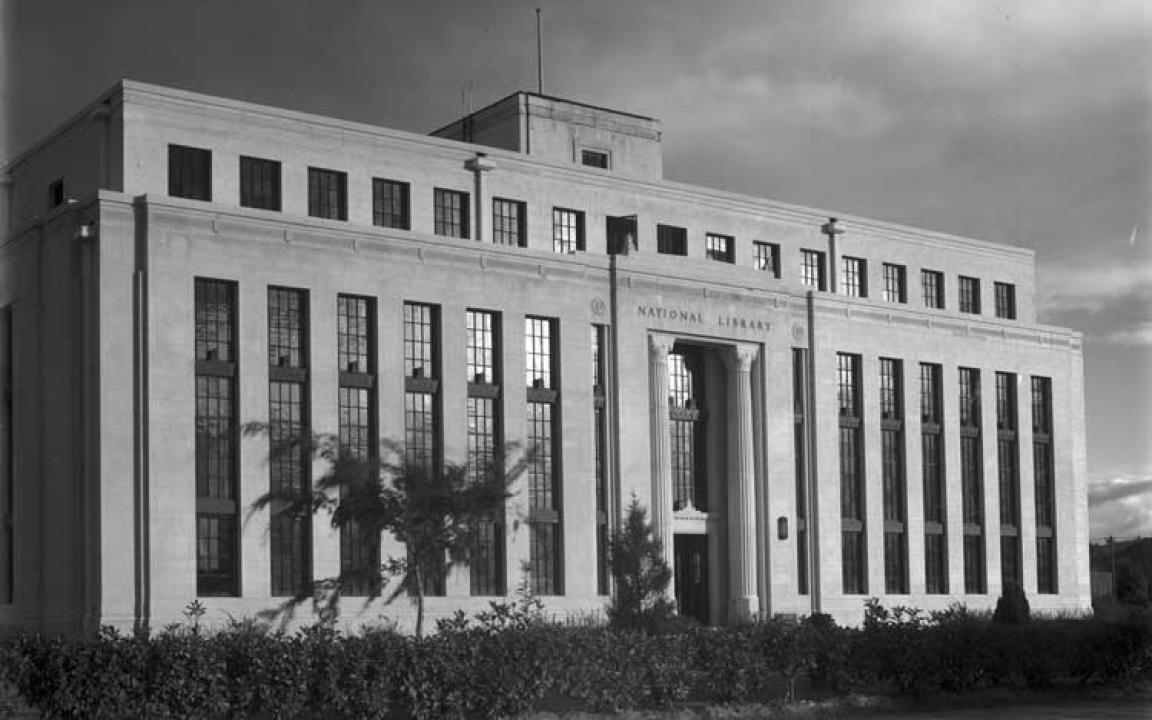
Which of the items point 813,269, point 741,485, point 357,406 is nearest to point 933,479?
point 813,269

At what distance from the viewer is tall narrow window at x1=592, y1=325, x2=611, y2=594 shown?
180 ft

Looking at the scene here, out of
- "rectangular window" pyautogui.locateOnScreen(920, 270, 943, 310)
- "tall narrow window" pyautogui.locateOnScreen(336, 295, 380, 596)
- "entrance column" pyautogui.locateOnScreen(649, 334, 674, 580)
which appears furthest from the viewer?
"rectangular window" pyautogui.locateOnScreen(920, 270, 943, 310)

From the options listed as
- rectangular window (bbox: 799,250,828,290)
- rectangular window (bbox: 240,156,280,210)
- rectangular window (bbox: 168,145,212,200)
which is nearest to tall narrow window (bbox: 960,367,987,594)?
rectangular window (bbox: 799,250,828,290)

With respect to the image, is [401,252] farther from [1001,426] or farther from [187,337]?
[1001,426]

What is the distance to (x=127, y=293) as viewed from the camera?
151ft

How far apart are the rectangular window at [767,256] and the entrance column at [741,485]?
5.57m

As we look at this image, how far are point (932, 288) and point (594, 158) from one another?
57.6 feet

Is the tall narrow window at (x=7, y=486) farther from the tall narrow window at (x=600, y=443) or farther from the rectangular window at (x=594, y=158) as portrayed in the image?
the rectangular window at (x=594, y=158)

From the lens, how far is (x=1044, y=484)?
7056cm

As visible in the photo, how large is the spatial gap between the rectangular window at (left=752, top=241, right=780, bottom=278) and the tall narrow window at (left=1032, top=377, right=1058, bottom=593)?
1438cm

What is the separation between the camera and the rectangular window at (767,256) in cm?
6353

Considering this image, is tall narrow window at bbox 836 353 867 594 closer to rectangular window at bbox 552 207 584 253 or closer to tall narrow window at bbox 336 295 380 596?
rectangular window at bbox 552 207 584 253

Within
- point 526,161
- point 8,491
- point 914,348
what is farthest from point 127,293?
point 914,348

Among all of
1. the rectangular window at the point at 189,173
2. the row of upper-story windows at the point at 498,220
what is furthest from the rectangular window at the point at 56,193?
the row of upper-story windows at the point at 498,220
